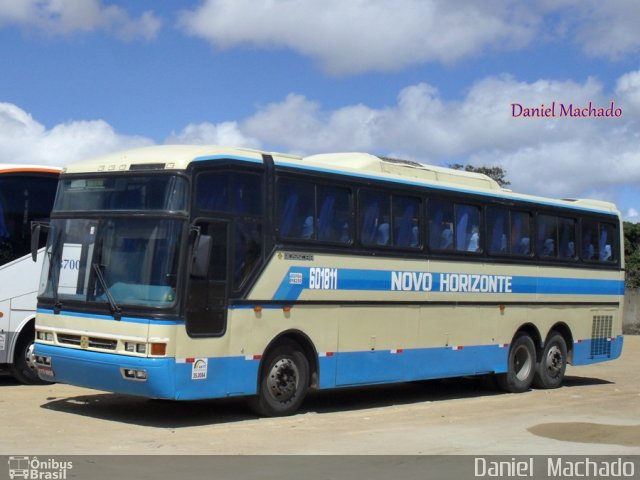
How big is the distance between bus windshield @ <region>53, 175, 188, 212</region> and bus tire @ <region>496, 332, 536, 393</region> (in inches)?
315

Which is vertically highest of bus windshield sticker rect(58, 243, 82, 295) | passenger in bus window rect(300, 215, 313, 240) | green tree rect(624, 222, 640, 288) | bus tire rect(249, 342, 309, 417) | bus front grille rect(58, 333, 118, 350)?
green tree rect(624, 222, 640, 288)

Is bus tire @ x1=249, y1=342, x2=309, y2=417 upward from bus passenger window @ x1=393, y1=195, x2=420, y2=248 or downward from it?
downward

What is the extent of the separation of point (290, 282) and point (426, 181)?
3637 mm

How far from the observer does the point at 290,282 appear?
13.2 metres

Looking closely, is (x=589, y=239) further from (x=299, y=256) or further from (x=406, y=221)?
(x=299, y=256)

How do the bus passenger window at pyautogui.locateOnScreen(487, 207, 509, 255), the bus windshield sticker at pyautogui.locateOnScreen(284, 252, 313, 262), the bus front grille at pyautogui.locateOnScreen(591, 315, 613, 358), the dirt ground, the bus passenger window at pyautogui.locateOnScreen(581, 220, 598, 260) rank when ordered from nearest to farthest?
the dirt ground → the bus windshield sticker at pyautogui.locateOnScreen(284, 252, 313, 262) → the bus passenger window at pyautogui.locateOnScreen(487, 207, 509, 255) → the bus passenger window at pyautogui.locateOnScreen(581, 220, 598, 260) → the bus front grille at pyautogui.locateOnScreen(591, 315, 613, 358)

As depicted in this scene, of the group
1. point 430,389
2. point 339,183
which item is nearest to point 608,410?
point 430,389

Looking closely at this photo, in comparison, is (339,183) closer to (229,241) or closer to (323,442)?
(229,241)

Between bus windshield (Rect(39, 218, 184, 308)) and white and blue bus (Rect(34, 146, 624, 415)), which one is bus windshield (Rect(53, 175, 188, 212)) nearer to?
white and blue bus (Rect(34, 146, 624, 415))

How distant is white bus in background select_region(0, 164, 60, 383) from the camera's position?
51.0ft

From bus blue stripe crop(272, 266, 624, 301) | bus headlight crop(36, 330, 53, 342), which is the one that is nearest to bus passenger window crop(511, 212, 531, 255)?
bus blue stripe crop(272, 266, 624, 301)
